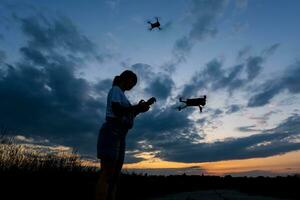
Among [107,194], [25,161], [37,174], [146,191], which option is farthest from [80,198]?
[107,194]

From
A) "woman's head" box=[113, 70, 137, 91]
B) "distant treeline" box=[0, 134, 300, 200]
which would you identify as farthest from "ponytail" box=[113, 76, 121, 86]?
"distant treeline" box=[0, 134, 300, 200]

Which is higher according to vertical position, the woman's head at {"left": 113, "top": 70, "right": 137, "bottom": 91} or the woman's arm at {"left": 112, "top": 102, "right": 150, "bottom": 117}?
the woman's head at {"left": 113, "top": 70, "right": 137, "bottom": 91}

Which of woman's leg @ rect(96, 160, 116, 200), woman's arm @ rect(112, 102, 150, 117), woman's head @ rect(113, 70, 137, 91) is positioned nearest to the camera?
woman's leg @ rect(96, 160, 116, 200)

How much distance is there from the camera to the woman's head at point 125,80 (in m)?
4.46

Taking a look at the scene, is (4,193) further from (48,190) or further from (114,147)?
(114,147)

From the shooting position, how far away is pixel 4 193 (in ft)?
23.8

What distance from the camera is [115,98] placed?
4207mm

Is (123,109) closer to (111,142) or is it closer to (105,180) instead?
(111,142)

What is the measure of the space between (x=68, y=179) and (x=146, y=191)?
2.70m

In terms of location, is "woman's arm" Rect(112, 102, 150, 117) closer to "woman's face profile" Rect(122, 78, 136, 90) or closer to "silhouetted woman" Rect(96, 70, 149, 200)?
"silhouetted woman" Rect(96, 70, 149, 200)

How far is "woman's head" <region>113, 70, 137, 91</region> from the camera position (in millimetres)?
4461

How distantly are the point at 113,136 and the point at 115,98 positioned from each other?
1.51 ft

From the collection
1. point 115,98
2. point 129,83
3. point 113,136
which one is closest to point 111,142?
point 113,136

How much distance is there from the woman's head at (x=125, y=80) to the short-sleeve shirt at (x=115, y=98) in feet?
0.36
